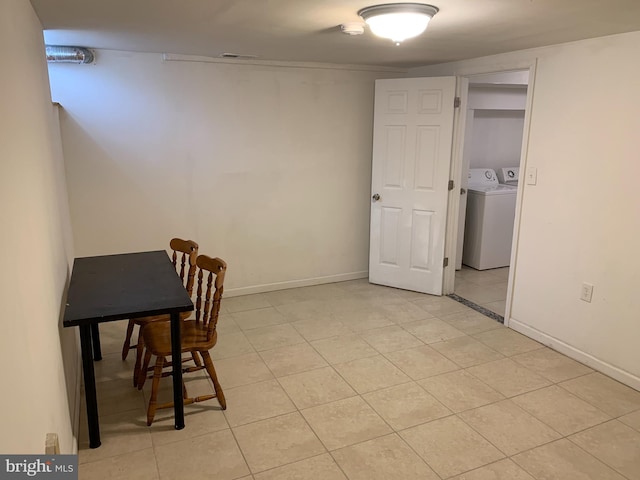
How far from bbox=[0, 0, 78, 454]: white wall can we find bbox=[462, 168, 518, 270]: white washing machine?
161 inches

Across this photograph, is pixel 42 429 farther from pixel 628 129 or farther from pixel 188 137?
pixel 628 129

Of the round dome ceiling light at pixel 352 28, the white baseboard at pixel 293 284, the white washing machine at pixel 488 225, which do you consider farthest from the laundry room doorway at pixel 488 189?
the round dome ceiling light at pixel 352 28

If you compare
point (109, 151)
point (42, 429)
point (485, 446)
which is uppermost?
point (109, 151)

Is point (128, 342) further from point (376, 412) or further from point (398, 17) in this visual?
point (398, 17)

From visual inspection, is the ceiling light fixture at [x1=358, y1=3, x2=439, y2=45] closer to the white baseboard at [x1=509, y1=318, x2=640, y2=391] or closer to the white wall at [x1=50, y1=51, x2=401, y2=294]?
the white wall at [x1=50, y1=51, x2=401, y2=294]

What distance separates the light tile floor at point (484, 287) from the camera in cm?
425

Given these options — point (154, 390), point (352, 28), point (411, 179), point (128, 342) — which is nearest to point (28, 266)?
point (154, 390)

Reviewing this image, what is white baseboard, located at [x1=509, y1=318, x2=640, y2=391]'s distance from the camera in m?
2.89

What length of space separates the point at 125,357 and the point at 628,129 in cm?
349

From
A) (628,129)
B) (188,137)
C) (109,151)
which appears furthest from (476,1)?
(109,151)

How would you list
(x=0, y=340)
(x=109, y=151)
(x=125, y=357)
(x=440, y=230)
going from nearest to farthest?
(x=0, y=340)
(x=125, y=357)
(x=109, y=151)
(x=440, y=230)

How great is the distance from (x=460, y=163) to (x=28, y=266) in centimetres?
353

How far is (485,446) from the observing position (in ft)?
7.63

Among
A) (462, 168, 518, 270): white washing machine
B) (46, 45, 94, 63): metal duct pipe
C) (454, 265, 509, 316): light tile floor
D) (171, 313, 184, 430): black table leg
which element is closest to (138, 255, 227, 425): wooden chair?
(171, 313, 184, 430): black table leg
